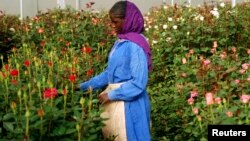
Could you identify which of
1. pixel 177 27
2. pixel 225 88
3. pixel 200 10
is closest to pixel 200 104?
pixel 225 88

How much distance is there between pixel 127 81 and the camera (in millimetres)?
2701

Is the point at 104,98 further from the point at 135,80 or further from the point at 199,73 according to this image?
the point at 199,73

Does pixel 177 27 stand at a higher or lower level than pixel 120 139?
higher

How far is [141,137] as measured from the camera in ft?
9.04

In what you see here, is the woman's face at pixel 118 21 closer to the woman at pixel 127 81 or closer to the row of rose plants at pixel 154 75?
the woman at pixel 127 81

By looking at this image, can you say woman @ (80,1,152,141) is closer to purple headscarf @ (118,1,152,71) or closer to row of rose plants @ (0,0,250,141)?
purple headscarf @ (118,1,152,71)

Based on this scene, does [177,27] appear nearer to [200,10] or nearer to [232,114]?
[200,10]

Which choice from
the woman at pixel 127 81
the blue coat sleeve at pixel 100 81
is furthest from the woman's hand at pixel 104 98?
the blue coat sleeve at pixel 100 81

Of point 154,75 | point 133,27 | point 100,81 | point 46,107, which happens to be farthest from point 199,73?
point 46,107

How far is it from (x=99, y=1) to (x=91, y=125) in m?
8.35

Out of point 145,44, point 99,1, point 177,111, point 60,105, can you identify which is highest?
point 99,1

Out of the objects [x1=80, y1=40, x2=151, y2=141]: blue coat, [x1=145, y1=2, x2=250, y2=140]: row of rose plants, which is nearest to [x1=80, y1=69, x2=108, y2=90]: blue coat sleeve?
[x1=80, y1=40, x2=151, y2=141]: blue coat

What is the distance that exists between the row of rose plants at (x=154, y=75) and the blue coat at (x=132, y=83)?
17 cm

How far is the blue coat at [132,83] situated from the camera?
8.68 ft
